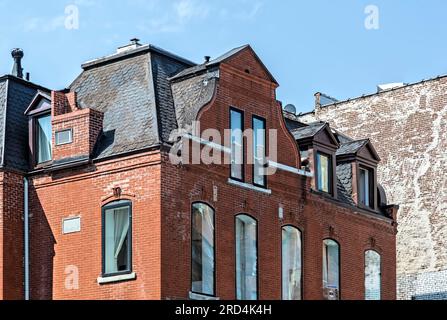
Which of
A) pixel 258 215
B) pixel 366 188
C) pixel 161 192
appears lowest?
pixel 258 215

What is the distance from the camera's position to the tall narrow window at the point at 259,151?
38.7m

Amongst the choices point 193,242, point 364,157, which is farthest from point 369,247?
point 193,242

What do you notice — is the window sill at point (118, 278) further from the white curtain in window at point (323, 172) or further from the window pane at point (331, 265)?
the white curtain in window at point (323, 172)

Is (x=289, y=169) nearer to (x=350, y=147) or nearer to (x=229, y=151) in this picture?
(x=229, y=151)

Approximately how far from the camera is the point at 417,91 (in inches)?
2103

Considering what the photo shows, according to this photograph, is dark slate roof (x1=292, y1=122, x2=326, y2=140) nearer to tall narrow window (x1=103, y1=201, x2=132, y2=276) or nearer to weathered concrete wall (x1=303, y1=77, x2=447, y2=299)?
tall narrow window (x1=103, y1=201, x2=132, y2=276)

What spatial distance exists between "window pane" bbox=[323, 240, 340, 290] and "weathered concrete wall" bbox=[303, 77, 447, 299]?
9.90 m

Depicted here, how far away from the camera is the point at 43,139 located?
126ft

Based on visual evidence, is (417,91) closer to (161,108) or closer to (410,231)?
(410,231)

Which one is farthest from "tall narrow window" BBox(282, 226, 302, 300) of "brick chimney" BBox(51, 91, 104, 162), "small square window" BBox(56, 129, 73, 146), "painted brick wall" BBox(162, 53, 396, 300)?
"small square window" BBox(56, 129, 73, 146)

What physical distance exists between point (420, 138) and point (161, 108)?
18.4 m

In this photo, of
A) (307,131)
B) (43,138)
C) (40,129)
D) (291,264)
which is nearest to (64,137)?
(43,138)

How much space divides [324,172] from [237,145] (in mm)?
5008

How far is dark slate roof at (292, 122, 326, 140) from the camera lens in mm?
41750
